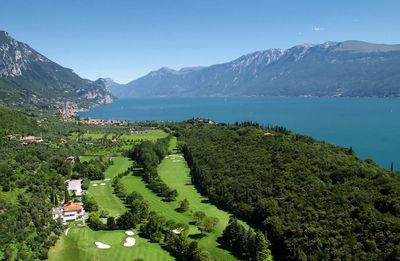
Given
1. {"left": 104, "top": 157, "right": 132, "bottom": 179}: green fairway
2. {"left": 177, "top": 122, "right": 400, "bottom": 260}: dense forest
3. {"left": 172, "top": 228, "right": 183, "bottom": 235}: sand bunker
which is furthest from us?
{"left": 104, "top": 157, "right": 132, "bottom": 179}: green fairway

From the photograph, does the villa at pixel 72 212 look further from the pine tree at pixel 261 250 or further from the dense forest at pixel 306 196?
the pine tree at pixel 261 250

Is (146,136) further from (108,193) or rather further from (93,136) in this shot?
(108,193)

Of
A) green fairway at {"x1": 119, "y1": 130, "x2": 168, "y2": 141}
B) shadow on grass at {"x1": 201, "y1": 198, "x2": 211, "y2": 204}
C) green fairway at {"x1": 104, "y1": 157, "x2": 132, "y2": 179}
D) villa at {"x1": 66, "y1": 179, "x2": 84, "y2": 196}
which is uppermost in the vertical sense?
green fairway at {"x1": 119, "y1": 130, "x2": 168, "y2": 141}

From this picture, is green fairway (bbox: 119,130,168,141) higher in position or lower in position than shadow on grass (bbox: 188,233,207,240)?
higher

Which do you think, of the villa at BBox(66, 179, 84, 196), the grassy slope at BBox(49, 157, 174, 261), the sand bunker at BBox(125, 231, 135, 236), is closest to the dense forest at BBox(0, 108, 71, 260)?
the grassy slope at BBox(49, 157, 174, 261)

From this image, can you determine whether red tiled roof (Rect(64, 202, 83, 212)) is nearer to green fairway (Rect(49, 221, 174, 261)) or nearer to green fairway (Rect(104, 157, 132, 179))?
green fairway (Rect(49, 221, 174, 261))

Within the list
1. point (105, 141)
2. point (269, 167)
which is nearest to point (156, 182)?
point (269, 167)
